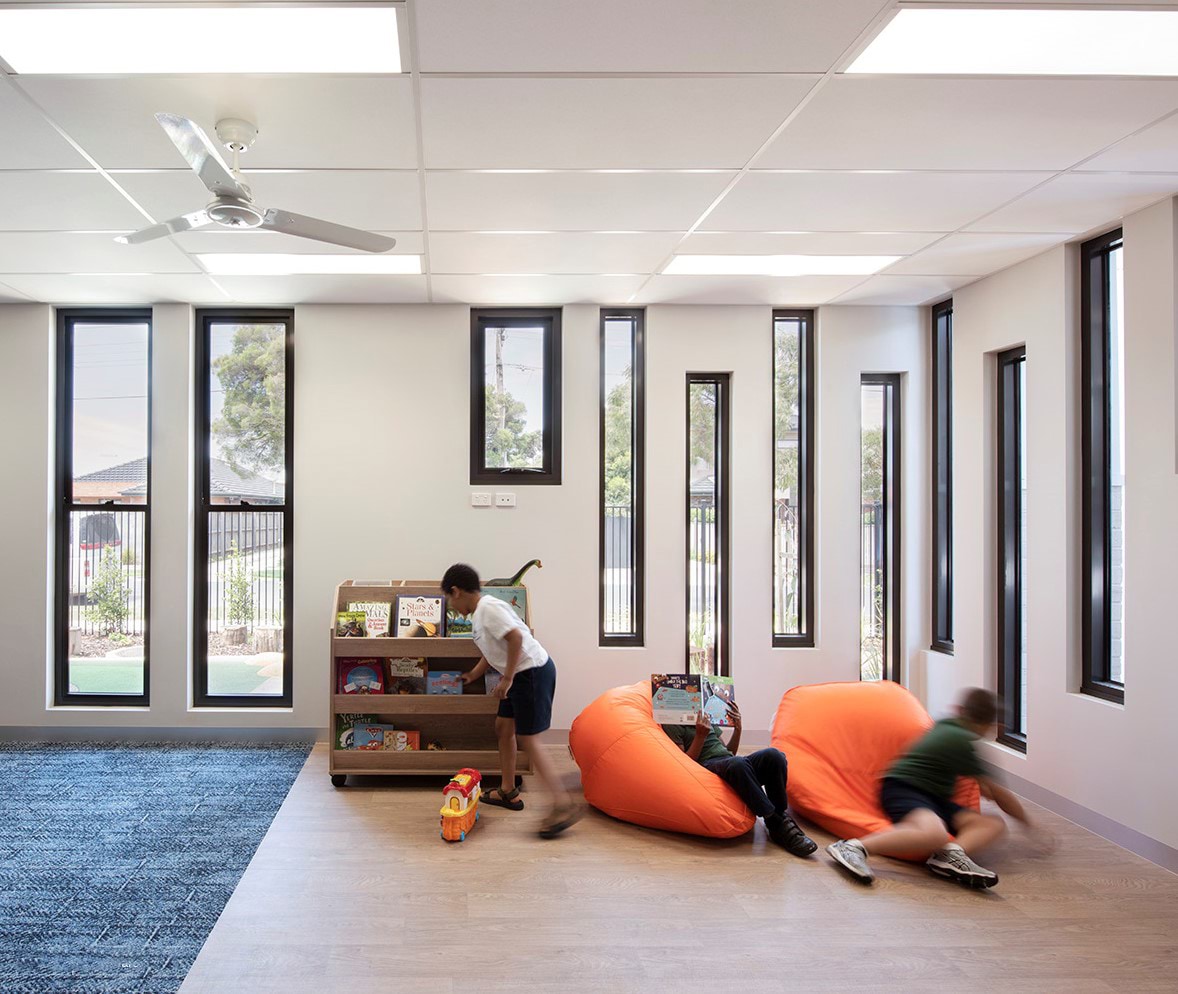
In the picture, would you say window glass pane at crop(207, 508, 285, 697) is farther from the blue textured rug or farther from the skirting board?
the skirting board

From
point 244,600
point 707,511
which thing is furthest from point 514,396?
point 244,600

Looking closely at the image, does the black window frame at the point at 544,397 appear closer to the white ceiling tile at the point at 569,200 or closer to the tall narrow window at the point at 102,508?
the white ceiling tile at the point at 569,200

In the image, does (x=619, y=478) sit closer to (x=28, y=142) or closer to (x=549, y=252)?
(x=549, y=252)

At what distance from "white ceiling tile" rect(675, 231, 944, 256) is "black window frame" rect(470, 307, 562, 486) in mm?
1337

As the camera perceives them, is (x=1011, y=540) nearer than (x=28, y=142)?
No

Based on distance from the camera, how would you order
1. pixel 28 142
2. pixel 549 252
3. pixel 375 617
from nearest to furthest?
1. pixel 28 142
2. pixel 549 252
3. pixel 375 617

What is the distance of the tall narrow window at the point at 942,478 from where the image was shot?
4.88 meters

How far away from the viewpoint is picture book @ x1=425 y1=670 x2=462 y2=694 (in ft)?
13.9

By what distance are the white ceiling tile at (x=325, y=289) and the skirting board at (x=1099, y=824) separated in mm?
4287

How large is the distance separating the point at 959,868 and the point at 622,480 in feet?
9.37

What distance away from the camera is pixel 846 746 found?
12.3 feet

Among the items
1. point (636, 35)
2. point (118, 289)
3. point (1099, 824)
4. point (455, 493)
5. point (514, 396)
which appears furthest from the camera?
point (514, 396)

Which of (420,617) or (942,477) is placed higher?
(942,477)

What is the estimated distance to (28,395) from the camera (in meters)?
4.83
